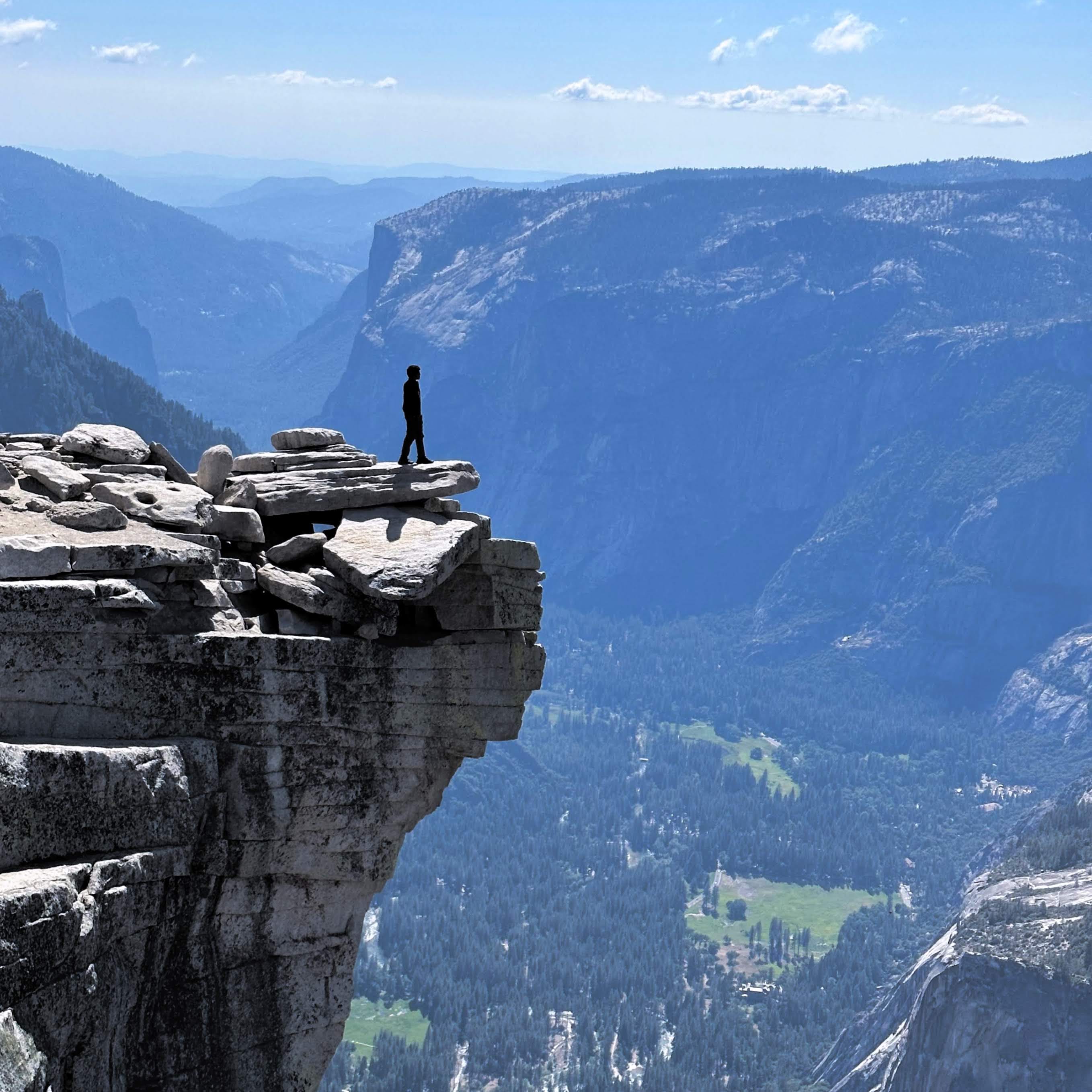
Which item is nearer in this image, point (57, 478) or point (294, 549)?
point (294, 549)

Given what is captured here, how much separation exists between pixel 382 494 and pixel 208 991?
39.8 feet

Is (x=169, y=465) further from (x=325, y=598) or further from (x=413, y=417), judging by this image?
(x=325, y=598)

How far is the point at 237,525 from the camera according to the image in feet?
115

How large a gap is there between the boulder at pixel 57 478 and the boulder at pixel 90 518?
195 cm

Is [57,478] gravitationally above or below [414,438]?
below

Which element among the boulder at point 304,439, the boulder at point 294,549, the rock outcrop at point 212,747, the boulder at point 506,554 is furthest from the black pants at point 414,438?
the boulder at point 294,549

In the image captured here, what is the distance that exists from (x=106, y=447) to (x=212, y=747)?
10.5 m

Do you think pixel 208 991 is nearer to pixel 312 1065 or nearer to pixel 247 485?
pixel 312 1065

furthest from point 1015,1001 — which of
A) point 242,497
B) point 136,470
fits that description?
point 136,470

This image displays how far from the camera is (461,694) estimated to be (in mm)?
35250

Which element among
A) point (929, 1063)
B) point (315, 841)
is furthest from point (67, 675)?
point (929, 1063)

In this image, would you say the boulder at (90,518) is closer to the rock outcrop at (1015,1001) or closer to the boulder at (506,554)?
the boulder at (506,554)

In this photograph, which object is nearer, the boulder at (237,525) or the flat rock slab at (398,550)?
the flat rock slab at (398,550)

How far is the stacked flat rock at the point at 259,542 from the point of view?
31234 mm
